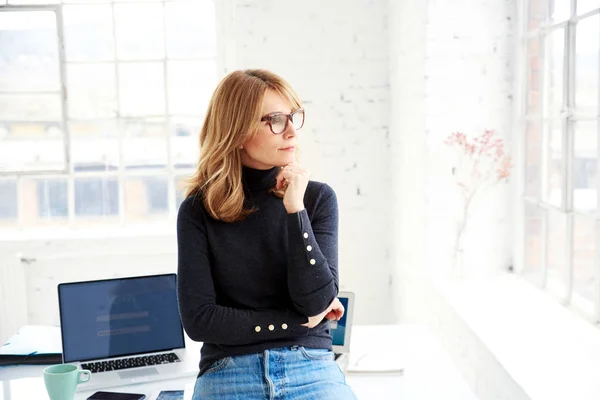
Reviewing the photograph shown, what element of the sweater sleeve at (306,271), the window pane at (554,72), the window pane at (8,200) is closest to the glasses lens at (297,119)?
the sweater sleeve at (306,271)

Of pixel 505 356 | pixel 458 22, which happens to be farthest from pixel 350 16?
pixel 505 356

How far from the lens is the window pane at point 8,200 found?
14.0ft

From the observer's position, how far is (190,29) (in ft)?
14.1

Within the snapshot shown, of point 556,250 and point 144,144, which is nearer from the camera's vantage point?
point 556,250

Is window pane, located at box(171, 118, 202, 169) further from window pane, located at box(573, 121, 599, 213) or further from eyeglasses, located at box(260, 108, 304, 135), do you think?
eyeglasses, located at box(260, 108, 304, 135)

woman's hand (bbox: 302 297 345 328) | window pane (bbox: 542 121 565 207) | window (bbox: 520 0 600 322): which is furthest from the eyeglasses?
window pane (bbox: 542 121 565 207)

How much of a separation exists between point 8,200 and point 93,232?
499 mm

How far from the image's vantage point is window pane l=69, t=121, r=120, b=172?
4.28 meters

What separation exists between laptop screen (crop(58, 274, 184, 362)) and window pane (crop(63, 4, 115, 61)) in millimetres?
2345

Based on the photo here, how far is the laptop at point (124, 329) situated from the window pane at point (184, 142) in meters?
2.13

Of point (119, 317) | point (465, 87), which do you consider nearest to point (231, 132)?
point (119, 317)

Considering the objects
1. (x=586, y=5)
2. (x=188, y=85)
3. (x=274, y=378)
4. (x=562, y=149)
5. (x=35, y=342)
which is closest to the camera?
(x=274, y=378)

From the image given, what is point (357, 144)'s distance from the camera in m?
4.22

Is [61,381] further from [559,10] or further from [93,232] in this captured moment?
[93,232]
